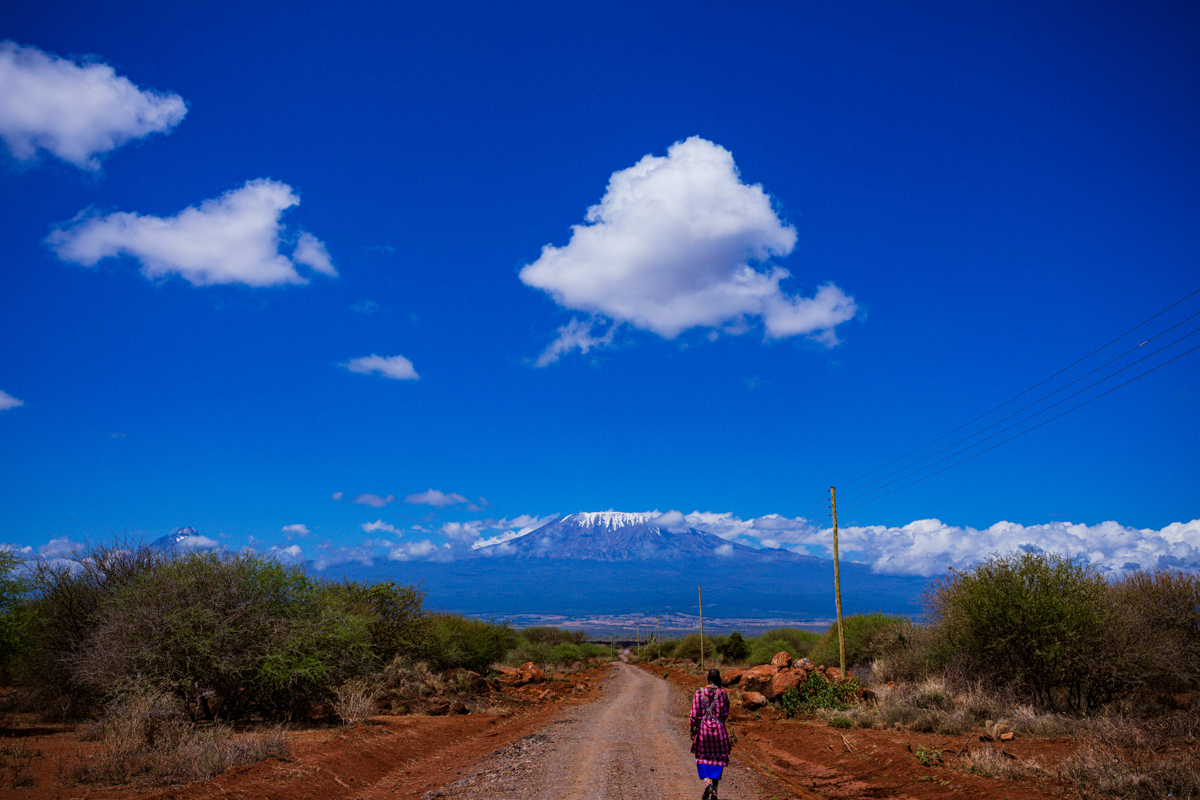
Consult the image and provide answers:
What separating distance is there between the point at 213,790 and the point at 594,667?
Result: 171ft

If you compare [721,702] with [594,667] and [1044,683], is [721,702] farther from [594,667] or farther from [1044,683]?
[594,667]

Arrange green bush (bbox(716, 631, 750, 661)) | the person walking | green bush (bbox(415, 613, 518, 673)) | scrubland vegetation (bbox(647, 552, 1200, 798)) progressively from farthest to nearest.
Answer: green bush (bbox(716, 631, 750, 661))
green bush (bbox(415, 613, 518, 673))
scrubland vegetation (bbox(647, 552, 1200, 798))
the person walking

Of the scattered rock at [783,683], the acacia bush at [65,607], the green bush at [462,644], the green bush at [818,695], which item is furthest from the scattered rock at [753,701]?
the acacia bush at [65,607]

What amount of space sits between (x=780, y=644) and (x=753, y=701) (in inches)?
1112

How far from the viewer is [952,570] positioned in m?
21.6

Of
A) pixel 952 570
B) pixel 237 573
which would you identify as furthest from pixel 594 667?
pixel 237 573

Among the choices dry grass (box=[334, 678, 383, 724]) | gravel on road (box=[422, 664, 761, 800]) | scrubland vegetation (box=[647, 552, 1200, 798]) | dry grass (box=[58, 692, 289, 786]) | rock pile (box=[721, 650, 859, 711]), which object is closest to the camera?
dry grass (box=[58, 692, 289, 786])

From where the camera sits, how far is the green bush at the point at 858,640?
108 ft

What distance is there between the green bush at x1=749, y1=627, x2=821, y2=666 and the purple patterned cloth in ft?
135

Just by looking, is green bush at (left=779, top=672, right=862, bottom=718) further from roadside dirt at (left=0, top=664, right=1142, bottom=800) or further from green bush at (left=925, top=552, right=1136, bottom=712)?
green bush at (left=925, top=552, right=1136, bottom=712)

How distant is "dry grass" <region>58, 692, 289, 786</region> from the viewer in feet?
31.3

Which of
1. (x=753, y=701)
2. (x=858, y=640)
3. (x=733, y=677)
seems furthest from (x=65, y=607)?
(x=858, y=640)

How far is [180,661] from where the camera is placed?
14070mm

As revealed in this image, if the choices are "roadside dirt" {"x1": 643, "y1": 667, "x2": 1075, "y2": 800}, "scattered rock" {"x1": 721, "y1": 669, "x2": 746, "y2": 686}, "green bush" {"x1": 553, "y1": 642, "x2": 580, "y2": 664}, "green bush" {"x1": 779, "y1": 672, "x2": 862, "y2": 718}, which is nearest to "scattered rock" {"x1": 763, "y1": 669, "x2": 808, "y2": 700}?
"green bush" {"x1": 779, "y1": 672, "x2": 862, "y2": 718}
